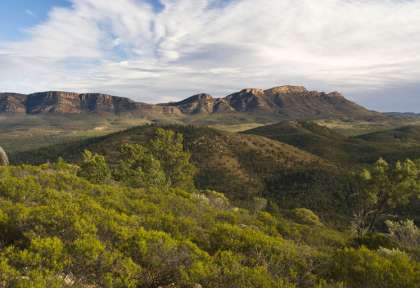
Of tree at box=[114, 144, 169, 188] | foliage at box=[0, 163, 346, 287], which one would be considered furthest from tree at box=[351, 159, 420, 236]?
foliage at box=[0, 163, 346, 287]

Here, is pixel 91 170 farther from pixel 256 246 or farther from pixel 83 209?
pixel 256 246

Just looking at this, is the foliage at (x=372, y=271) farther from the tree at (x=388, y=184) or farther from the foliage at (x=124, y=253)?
the tree at (x=388, y=184)

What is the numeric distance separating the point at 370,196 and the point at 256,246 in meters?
29.4

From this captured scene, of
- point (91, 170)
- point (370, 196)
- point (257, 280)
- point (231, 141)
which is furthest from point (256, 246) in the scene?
point (231, 141)

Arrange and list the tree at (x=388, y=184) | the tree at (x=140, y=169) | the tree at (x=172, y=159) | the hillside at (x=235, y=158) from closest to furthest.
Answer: the tree at (x=388, y=184) → the tree at (x=140, y=169) → the tree at (x=172, y=159) → the hillside at (x=235, y=158)

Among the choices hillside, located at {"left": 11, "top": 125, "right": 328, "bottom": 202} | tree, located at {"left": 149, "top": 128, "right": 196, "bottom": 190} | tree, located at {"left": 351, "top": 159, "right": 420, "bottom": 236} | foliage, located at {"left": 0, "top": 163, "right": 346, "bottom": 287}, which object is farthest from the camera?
hillside, located at {"left": 11, "top": 125, "right": 328, "bottom": 202}

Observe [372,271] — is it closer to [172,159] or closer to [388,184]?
[388,184]

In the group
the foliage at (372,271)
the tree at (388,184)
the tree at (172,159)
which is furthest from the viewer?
the tree at (172,159)

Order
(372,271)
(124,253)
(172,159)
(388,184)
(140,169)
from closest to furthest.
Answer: (124,253), (372,271), (388,184), (140,169), (172,159)

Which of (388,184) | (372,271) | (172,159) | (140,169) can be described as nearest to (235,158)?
(172,159)

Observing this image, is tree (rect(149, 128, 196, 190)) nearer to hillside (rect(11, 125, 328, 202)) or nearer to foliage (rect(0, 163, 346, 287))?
hillside (rect(11, 125, 328, 202))

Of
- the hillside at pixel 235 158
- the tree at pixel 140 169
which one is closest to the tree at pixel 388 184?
the tree at pixel 140 169

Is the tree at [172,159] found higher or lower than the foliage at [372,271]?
lower

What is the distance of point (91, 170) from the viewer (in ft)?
130
